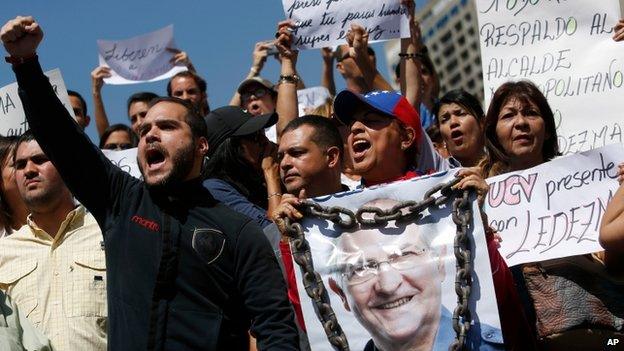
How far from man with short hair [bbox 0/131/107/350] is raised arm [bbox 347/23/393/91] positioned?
229 centimetres

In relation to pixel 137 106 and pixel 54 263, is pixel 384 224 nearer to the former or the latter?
pixel 54 263

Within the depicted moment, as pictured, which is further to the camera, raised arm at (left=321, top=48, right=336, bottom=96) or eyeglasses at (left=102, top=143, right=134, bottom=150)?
raised arm at (left=321, top=48, right=336, bottom=96)

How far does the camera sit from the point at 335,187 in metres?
5.59

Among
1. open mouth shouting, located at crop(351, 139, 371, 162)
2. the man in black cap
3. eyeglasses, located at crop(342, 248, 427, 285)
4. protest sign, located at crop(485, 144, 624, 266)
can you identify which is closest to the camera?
eyeglasses, located at crop(342, 248, 427, 285)

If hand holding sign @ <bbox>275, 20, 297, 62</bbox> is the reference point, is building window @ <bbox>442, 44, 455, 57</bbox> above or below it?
below

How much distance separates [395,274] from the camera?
14.2 ft

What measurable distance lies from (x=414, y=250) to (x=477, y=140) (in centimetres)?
258

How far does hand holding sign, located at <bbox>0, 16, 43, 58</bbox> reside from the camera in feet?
14.3

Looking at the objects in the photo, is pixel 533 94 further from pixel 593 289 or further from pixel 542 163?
pixel 593 289

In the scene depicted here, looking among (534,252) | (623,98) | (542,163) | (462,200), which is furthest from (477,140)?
(462,200)

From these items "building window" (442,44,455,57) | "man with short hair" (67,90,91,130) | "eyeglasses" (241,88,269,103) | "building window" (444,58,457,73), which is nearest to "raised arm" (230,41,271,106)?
"eyeglasses" (241,88,269,103)

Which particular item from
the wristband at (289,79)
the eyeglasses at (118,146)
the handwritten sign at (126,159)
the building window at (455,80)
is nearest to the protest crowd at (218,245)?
the wristband at (289,79)

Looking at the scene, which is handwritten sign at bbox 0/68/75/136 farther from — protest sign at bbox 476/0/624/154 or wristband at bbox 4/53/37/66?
wristband at bbox 4/53/37/66

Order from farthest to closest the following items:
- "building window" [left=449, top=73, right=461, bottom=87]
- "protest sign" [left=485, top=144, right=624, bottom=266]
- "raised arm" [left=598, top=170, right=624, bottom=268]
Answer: "building window" [left=449, top=73, right=461, bottom=87], "protest sign" [left=485, top=144, right=624, bottom=266], "raised arm" [left=598, top=170, right=624, bottom=268]
